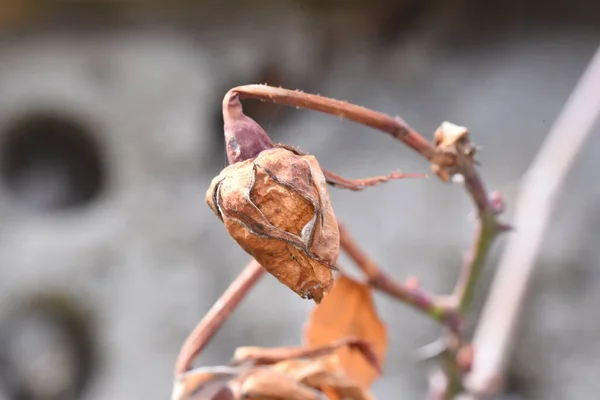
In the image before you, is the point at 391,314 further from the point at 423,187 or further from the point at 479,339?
the point at 479,339

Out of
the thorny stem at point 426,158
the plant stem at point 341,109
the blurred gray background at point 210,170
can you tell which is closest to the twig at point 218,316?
the thorny stem at point 426,158

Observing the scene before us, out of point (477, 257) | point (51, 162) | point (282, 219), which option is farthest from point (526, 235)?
point (51, 162)

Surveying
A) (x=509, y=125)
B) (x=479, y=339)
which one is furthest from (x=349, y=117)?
(x=509, y=125)

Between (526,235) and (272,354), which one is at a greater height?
(526,235)

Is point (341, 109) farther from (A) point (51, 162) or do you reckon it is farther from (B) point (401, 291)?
(A) point (51, 162)

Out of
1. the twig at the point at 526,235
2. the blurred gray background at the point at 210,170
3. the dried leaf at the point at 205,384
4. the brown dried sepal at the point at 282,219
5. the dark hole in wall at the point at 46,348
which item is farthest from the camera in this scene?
the dark hole in wall at the point at 46,348

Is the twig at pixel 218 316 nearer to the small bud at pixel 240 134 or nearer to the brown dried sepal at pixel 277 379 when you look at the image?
the brown dried sepal at pixel 277 379
